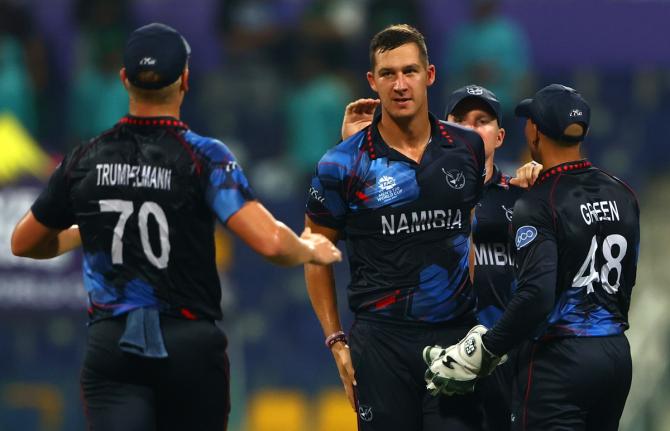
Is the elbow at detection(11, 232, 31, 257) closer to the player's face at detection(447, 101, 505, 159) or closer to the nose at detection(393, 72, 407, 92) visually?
the nose at detection(393, 72, 407, 92)

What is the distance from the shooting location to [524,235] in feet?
18.6

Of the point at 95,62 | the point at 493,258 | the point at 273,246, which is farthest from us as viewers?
the point at 95,62

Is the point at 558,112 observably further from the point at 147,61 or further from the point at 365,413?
the point at 147,61

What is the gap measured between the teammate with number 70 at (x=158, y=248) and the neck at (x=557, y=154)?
44.3 inches

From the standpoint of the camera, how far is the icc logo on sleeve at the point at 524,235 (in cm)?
564

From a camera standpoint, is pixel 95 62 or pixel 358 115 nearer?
pixel 358 115

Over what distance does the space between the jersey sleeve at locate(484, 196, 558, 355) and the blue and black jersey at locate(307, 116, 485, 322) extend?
1.04 ft

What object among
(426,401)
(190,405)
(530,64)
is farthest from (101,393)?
(530,64)

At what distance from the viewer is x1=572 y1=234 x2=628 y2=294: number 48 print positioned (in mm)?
5691

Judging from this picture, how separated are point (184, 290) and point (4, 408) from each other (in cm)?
770

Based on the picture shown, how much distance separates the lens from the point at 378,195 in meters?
5.86

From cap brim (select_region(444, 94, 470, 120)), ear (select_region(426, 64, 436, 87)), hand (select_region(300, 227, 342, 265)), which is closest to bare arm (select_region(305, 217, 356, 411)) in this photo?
hand (select_region(300, 227, 342, 265))

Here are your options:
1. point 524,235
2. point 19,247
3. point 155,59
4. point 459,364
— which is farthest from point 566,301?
point 19,247

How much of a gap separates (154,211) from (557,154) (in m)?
1.83
